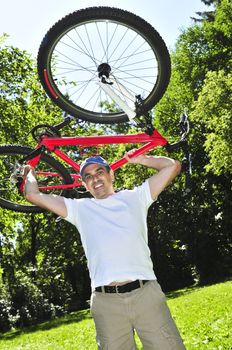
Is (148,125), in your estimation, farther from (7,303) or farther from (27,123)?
(7,303)

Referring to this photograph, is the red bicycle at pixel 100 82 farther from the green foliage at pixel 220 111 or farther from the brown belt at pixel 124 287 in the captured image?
the green foliage at pixel 220 111

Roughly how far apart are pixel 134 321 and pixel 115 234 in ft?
2.29

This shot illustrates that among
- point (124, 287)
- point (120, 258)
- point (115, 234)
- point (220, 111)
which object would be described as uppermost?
point (220, 111)

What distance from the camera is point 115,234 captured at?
3.47m

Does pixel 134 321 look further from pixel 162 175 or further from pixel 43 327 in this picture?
pixel 43 327

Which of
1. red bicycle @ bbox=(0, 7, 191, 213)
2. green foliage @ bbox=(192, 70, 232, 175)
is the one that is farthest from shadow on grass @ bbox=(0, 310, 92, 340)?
red bicycle @ bbox=(0, 7, 191, 213)

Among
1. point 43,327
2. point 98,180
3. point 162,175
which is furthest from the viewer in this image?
point 43,327

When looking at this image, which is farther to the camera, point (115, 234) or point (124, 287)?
point (115, 234)

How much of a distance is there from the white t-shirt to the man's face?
73mm

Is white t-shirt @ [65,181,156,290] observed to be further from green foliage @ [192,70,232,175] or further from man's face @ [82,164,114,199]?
green foliage @ [192,70,232,175]

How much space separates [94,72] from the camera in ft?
16.0

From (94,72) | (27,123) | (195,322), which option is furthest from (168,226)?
(94,72)

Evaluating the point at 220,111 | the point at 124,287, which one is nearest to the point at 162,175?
the point at 124,287

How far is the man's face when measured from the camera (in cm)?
377
